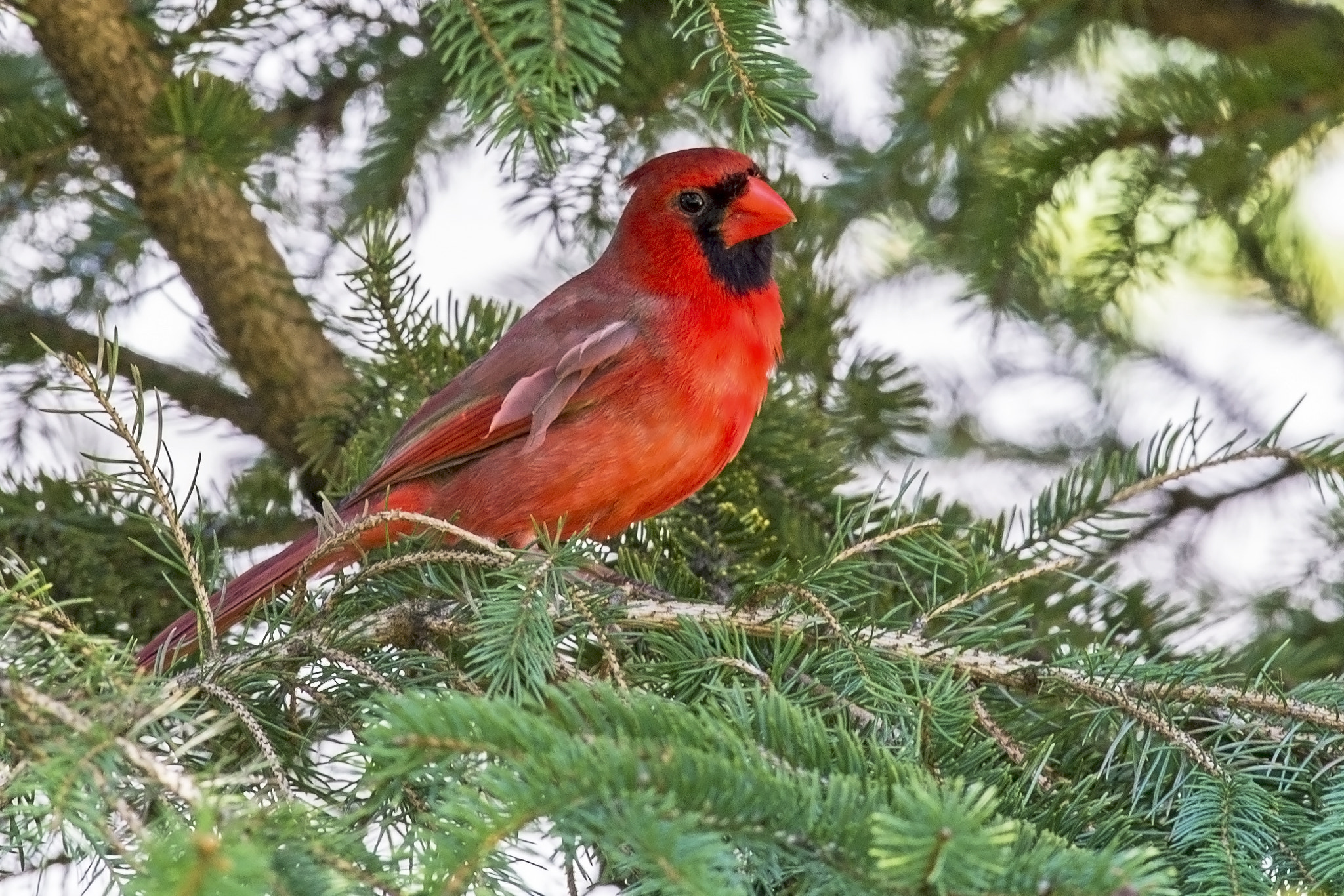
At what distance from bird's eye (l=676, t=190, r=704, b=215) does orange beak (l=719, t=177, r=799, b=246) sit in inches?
2.2

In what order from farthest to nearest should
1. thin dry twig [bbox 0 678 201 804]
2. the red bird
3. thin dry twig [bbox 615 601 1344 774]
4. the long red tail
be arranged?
the red bird < the long red tail < thin dry twig [bbox 615 601 1344 774] < thin dry twig [bbox 0 678 201 804]

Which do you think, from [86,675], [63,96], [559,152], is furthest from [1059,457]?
[86,675]

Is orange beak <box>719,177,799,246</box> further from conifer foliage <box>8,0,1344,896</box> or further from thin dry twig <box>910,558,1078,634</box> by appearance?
thin dry twig <box>910,558,1078,634</box>

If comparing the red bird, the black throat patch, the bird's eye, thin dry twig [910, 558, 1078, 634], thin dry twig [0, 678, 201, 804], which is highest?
the bird's eye

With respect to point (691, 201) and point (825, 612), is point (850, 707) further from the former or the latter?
point (691, 201)

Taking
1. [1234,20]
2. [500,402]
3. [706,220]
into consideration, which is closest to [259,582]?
[500,402]

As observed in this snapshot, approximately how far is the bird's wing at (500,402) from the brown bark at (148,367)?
54 cm

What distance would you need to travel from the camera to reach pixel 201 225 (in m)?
2.58

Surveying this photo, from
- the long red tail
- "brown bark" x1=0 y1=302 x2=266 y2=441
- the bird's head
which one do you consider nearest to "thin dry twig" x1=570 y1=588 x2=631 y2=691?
the long red tail

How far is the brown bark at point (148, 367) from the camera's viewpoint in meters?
2.68

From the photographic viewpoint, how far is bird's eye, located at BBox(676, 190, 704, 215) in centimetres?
256

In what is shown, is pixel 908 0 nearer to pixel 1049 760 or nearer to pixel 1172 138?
pixel 1172 138

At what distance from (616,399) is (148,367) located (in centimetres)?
100

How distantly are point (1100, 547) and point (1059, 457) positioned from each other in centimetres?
50
